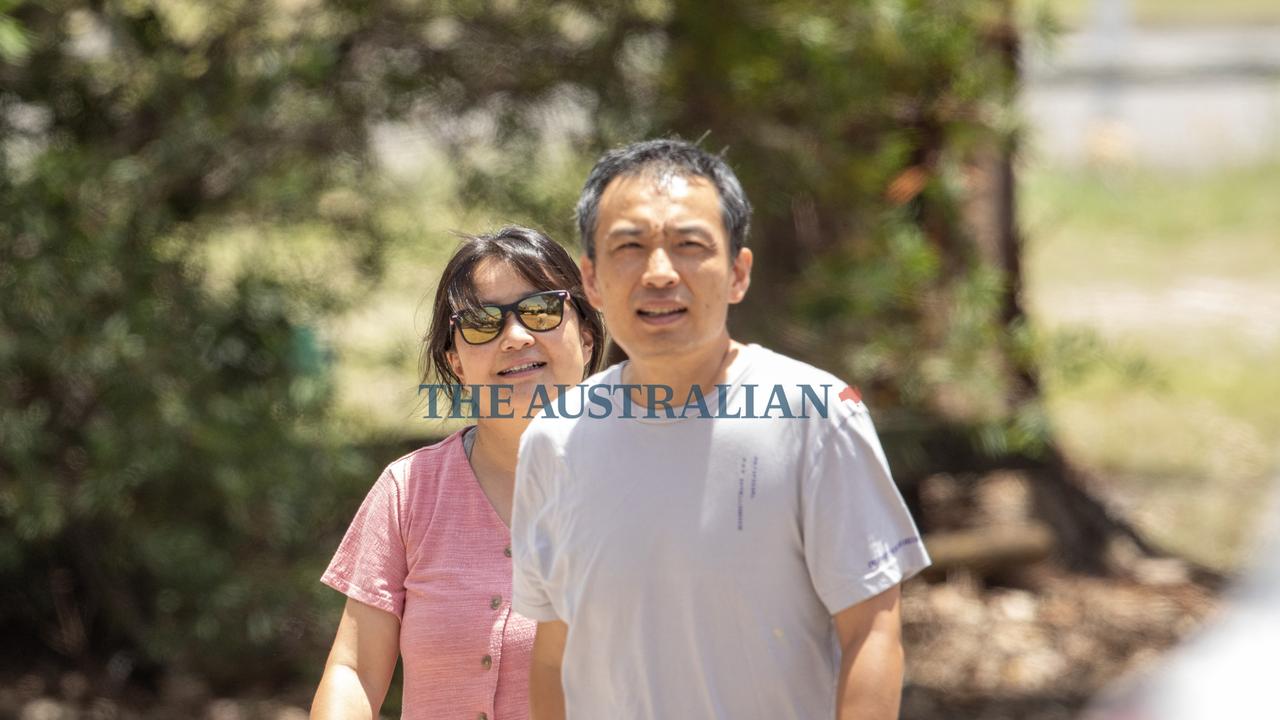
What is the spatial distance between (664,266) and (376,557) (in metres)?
0.61

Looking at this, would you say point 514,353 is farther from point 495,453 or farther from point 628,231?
point 628,231

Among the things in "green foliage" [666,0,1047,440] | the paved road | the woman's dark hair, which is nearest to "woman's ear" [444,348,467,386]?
the woman's dark hair

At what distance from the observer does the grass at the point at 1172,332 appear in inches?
297

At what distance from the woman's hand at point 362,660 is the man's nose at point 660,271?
2.08ft

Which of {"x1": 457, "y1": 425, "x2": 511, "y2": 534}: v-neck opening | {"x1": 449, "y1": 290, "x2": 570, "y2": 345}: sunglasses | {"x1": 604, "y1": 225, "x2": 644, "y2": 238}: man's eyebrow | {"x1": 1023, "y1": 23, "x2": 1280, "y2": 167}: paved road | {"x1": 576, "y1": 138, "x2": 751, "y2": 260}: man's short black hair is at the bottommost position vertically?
{"x1": 457, "y1": 425, "x2": 511, "y2": 534}: v-neck opening

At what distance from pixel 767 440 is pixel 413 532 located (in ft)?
1.92

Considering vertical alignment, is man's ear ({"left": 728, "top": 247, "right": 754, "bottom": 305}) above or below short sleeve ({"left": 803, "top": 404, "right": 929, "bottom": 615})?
above

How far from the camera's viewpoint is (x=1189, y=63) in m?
21.6

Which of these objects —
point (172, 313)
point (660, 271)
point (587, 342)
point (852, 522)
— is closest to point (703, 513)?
point (852, 522)

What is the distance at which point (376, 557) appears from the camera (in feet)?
6.81

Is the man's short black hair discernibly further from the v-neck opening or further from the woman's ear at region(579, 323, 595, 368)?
the v-neck opening

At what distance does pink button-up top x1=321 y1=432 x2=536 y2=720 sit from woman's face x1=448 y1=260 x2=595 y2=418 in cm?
15

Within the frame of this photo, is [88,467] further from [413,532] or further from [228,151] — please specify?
[413,532]

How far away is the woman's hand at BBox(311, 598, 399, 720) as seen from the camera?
2.04 metres
